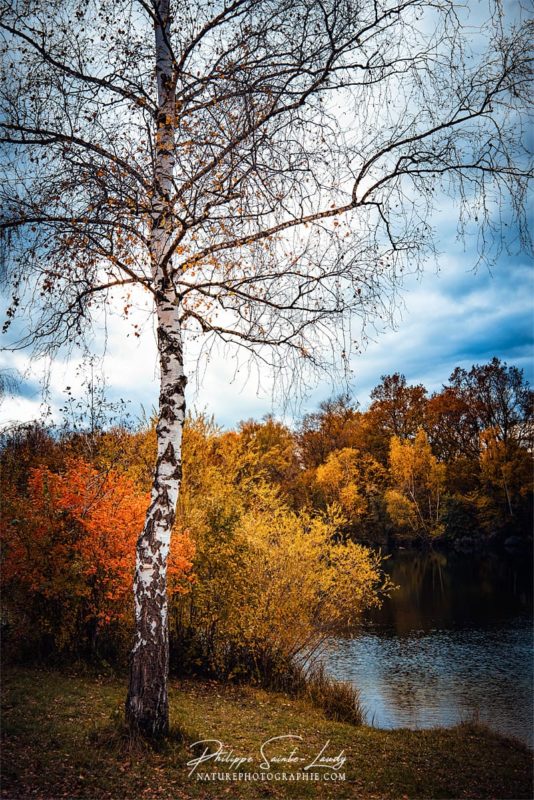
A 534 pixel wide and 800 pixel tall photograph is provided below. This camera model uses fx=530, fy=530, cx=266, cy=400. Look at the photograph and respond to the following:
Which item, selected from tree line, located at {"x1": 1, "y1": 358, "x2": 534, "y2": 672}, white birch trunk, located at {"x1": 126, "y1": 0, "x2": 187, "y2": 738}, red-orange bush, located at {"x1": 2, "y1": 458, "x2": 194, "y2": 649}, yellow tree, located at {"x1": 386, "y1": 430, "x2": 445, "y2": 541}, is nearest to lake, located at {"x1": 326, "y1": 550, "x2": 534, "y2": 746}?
tree line, located at {"x1": 1, "y1": 358, "x2": 534, "y2": 672}

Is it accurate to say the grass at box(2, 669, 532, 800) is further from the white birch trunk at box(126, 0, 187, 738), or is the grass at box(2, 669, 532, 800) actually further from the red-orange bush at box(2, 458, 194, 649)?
the red-orange bush at box(2, 458, 194, 649)

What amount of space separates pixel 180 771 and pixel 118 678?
4889 millimetres

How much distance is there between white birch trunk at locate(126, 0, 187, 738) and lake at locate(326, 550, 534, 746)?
6.98 m

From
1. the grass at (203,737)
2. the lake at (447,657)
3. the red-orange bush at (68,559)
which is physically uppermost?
the red-orange bush at (68,559)

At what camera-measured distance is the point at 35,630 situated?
361 inches

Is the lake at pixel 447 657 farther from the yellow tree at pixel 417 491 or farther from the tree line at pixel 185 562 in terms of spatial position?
the yellow tree at pixel 417 491

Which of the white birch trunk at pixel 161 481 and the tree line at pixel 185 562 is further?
the tree line at pixel 185 562

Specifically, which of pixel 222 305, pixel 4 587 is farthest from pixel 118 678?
pixel 222 305

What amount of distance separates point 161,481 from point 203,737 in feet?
9.01

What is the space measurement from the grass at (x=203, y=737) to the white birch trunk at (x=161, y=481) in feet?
1.57

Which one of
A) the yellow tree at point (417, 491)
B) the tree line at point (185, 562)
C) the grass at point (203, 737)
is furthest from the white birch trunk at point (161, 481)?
the yellow tree at point (417, 491)

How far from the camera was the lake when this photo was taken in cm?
1118

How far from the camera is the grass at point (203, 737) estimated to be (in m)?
4.37

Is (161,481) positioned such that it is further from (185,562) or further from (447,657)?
(447,657)
